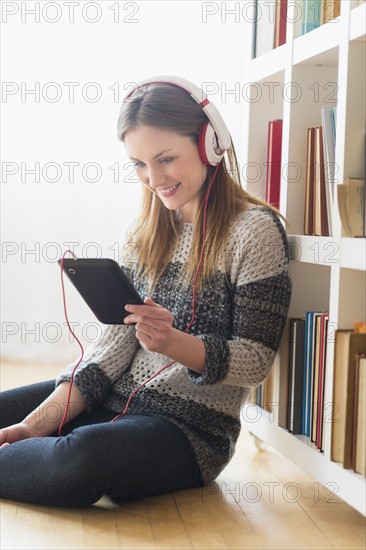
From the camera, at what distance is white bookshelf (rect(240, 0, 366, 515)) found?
1310 millimetres

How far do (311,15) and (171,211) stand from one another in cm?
45

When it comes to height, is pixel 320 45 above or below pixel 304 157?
above

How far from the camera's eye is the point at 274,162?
5.71 feet

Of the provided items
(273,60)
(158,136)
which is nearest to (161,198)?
(158,136)

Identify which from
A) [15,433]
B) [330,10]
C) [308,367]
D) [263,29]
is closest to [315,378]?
[308,367]

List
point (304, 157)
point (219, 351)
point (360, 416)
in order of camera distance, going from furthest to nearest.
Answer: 1. point (304, 157)
2. point (219, 351)
3. point (360, 416)

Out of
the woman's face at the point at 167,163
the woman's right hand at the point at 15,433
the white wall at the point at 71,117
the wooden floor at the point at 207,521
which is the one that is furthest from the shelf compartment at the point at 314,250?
the white wall at the point at 71,117

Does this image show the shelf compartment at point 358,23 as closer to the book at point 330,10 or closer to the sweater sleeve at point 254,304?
the book at point 330,10

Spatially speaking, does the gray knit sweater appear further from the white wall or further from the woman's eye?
the white wall

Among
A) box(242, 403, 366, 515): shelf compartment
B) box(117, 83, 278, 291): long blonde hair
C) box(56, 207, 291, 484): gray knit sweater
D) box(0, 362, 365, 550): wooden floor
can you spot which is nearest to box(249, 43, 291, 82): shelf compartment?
box(117, 83, 278, 291): long blonde hair

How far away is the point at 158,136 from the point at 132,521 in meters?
0.65

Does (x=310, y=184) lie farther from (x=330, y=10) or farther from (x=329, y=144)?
(x=330, y=10)

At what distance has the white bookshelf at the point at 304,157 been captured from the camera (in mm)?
1310

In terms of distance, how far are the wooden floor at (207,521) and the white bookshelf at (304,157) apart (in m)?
0.06
